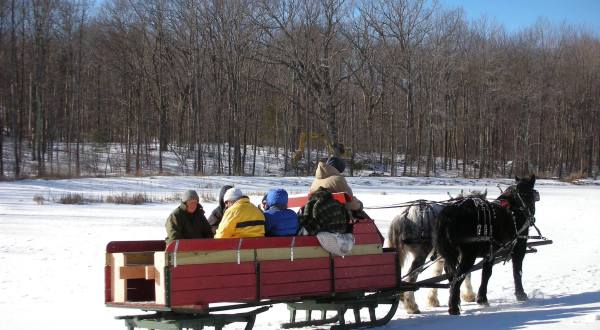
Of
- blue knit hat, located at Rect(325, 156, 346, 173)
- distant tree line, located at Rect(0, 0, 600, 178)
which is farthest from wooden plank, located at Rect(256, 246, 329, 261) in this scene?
distant tree line, located at Rect(0, 0, 600, 178)

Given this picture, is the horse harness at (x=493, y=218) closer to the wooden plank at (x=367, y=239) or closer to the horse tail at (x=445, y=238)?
the horse tail at (x=445, y=238)

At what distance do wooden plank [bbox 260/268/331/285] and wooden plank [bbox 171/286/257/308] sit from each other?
0.21 m

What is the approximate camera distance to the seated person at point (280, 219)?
27.6 ft

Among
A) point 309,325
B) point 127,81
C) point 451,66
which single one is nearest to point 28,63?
point 127,81

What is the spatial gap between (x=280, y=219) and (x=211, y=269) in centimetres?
139

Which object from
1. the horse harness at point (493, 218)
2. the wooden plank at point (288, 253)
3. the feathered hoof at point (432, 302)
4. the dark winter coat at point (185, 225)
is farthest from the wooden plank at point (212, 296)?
the feathered hoof at point (432, 302)

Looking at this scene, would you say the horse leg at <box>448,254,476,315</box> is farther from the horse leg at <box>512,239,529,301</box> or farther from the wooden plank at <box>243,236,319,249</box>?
the wooden plank at <box>243,236,319,249</box>

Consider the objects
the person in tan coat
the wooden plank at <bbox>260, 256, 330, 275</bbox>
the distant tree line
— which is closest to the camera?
the wooden plank at <bbox>260, 256, 330, 275</bbox>

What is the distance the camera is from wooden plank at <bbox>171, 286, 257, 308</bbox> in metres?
7.05

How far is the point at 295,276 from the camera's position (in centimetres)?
804

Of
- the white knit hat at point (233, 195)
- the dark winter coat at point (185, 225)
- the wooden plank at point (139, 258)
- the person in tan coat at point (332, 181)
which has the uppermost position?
the person in tan coat at point (332, 181)

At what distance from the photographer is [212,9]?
1838 inches

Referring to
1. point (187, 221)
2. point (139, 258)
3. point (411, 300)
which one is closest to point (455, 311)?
point (411, 300)

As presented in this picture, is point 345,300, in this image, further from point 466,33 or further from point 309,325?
point 466,33
